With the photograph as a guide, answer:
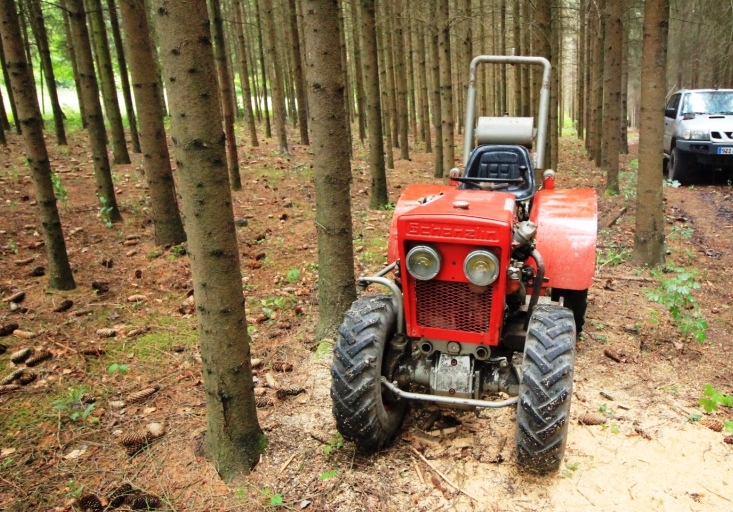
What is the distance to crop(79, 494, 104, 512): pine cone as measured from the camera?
2805 mm

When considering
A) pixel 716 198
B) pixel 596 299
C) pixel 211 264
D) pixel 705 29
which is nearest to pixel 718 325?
pixel 596 299

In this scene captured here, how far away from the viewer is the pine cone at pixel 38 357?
4152mm

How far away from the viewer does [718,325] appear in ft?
16.2

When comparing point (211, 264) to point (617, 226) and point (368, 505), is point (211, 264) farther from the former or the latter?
point (617, 226)

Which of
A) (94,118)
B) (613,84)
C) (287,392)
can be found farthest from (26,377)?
(613,84)

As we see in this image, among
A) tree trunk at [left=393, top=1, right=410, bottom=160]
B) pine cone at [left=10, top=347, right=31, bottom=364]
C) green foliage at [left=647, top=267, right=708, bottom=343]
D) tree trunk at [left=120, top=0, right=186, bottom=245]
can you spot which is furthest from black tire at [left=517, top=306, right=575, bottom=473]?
tree trunk at [left=393, top=1, right=410, bottom=160]

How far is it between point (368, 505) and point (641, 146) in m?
5.21

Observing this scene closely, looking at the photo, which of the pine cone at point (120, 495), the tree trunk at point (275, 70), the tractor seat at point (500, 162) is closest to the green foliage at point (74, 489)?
the pine cone at point (120, 495)

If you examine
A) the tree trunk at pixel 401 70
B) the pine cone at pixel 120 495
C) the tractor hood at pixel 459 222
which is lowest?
the pine cone at pixel 120 495

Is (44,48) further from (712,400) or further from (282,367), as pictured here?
(712,400)

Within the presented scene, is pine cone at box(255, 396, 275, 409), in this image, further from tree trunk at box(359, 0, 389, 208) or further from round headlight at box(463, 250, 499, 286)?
tree trunk at box(359, 0, 389, 208)

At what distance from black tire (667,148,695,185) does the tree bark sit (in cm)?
975

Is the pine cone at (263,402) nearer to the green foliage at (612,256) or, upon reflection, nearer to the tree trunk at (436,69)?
the green foliage at (612,256)

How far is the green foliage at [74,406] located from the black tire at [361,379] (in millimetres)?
1833
